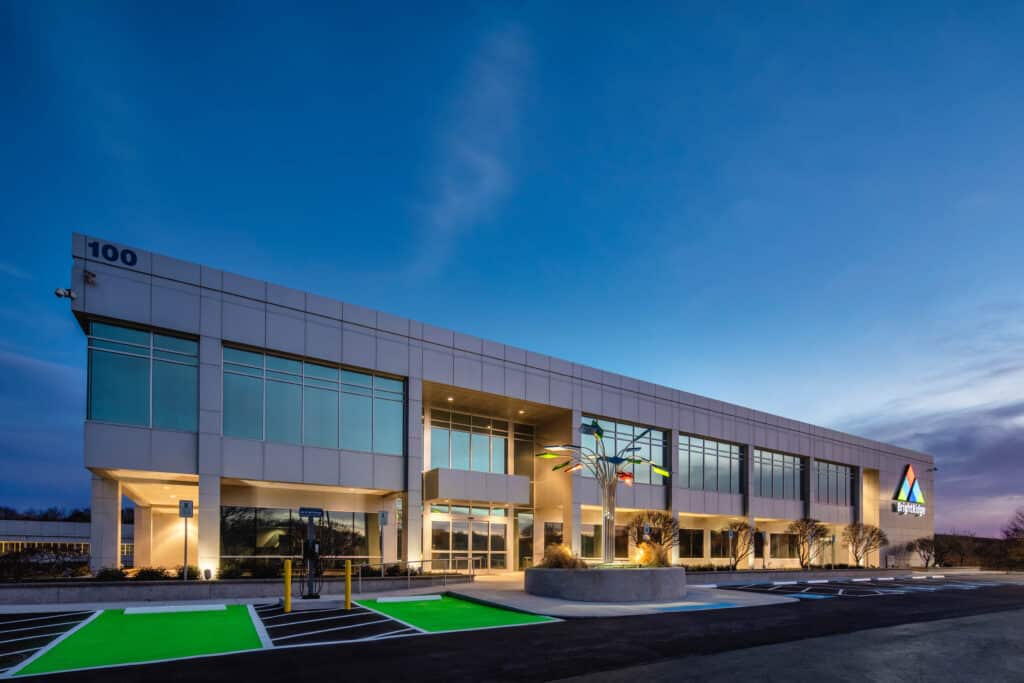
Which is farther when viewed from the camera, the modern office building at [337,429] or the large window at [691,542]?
the large window at [691,542]

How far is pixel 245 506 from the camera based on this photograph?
26188 millimetres

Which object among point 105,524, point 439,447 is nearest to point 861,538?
point 439,447

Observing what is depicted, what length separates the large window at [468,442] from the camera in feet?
110

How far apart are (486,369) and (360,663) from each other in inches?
817

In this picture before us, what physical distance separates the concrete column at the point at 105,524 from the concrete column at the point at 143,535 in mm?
5317

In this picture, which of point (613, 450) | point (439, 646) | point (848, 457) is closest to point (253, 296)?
point (439, 646)

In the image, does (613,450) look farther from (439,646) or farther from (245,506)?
(439,646)

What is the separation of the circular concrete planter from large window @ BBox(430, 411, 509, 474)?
490 inches

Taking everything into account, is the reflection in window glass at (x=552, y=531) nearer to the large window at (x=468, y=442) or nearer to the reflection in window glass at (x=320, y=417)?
the large window at (x=468, y=442)

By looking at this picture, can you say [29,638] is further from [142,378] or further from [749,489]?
[749,489]

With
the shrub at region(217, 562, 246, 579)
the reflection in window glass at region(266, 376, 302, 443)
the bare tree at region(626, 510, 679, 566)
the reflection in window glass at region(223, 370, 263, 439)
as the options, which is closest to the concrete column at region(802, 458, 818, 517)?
the bare tree at region(626, 510, 679, 566)

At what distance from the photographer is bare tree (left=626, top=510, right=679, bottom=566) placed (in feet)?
108

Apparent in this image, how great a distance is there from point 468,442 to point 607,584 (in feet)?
49.1

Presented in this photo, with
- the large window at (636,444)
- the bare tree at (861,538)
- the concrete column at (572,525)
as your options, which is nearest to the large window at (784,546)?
the bare tree at (861,538)
